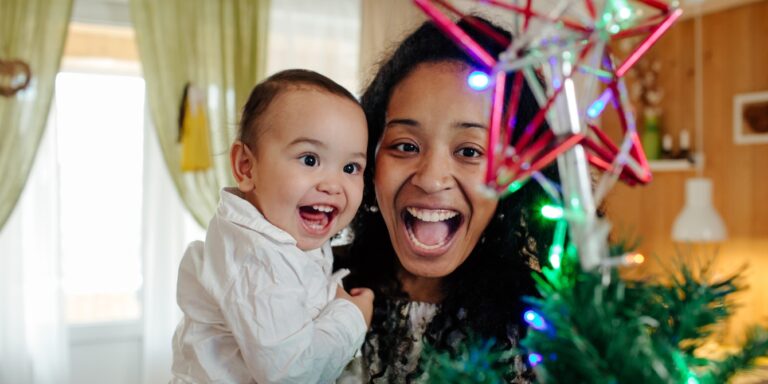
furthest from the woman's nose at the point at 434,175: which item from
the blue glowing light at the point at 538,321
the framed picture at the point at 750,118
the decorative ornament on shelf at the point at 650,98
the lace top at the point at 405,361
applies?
the decorative ornament on shelf at the point at 650,98

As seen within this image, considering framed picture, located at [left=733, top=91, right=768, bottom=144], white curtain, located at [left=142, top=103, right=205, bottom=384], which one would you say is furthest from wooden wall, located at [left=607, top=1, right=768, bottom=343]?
white curtain, located at [left=142, top=103, right=205, bottom=384]

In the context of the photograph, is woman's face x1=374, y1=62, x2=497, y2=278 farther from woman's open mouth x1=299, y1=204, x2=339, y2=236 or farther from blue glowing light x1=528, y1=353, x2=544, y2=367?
blue glowing light x1=528, y1=353, x2=544, y2=367

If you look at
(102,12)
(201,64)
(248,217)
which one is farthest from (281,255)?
(102,12)

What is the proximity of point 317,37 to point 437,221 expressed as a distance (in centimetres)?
342

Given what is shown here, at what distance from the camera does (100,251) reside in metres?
3.82

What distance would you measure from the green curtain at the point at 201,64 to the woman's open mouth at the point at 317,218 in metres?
2.72

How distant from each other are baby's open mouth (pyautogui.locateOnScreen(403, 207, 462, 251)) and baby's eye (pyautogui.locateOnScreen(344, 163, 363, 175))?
4.2 inches

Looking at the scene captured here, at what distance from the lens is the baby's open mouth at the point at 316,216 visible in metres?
1.00

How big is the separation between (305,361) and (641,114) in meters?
4.35

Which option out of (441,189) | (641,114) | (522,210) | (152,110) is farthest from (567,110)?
(641,114)

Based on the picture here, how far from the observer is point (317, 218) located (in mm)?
1010

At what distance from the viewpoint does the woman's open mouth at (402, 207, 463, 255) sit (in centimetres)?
98

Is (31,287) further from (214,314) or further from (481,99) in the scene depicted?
(481,99)

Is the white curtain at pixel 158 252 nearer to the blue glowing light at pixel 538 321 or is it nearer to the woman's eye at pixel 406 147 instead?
the woman's eye at pixel 406 147
